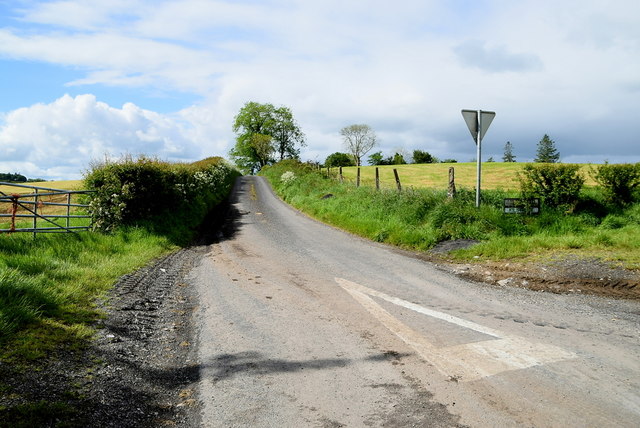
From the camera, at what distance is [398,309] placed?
6.18 meters

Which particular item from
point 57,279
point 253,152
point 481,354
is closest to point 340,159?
point 253,152

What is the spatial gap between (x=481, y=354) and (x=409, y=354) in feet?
2.51

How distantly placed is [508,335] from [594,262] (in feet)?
14.3

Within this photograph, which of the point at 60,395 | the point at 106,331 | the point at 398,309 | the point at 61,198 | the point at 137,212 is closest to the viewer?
the point at 60,395

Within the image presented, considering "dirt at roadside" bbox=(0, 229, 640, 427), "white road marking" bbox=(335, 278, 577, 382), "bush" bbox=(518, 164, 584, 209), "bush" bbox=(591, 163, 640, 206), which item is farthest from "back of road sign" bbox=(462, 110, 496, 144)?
"white road marking" bbox=(335, 278, 577, 382)

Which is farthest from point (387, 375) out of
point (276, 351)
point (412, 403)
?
point (276, 351)

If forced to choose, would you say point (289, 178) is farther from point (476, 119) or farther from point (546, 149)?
point (546, 149)

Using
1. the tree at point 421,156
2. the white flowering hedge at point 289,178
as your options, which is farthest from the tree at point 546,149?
the white flowering hedge at point 289,178

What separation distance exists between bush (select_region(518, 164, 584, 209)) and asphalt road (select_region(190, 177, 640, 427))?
6352 millimetres

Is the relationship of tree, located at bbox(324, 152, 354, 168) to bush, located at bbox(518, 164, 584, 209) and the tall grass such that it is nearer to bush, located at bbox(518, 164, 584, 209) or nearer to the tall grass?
the tall grass

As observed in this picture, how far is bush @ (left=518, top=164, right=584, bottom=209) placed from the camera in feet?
40.9

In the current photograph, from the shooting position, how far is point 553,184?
1258 cm

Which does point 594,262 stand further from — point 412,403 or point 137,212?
point 137,212

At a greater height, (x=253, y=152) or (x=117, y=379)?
(x=253, y=152)
